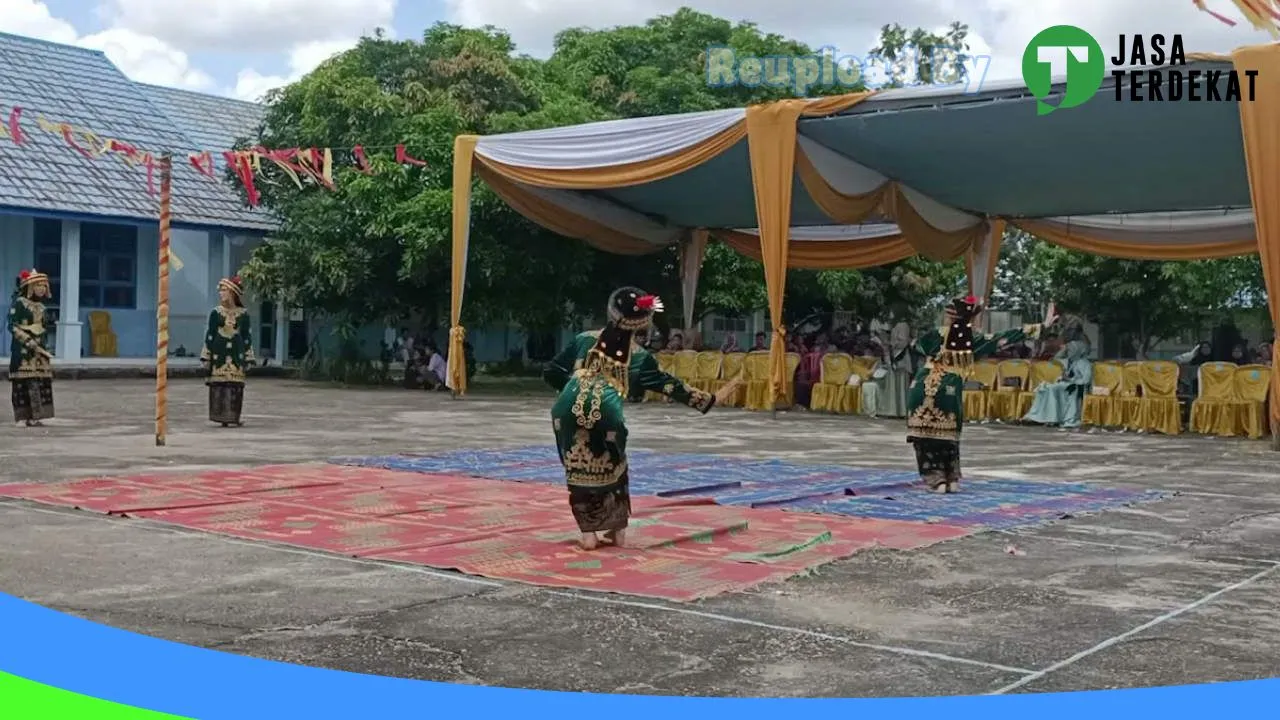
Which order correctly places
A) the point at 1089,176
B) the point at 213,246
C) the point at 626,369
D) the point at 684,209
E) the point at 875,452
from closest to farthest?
the point at 626,369, the point at 875,452, the point at 1089,176, the point at 684,209, the point at 213,246

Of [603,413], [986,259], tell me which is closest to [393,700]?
[603,413]

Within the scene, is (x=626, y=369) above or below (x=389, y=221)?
below

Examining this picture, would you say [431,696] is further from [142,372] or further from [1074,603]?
[142,372]

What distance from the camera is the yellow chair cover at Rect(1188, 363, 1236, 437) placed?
13383 millimetres

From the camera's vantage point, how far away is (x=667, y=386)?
6.13 meters

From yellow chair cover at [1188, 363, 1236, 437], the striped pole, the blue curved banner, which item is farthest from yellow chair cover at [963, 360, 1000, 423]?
the blue curved banner

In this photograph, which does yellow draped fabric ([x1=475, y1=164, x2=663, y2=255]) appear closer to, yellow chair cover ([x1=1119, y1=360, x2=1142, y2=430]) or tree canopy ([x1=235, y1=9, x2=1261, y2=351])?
tree canopy ([x1=235, y1=9, x2=1261, y2=351])

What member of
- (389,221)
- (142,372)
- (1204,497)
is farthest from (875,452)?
(142,372)

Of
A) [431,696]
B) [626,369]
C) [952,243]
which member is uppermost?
[952,243]

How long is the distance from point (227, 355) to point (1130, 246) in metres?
11.9

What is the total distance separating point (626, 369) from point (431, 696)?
260 centimetres

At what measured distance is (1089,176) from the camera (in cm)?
1535

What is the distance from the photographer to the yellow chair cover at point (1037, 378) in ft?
47.1

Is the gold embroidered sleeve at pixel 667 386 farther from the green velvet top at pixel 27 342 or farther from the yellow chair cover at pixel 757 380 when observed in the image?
the yellow chair cover at pixel 757 380
